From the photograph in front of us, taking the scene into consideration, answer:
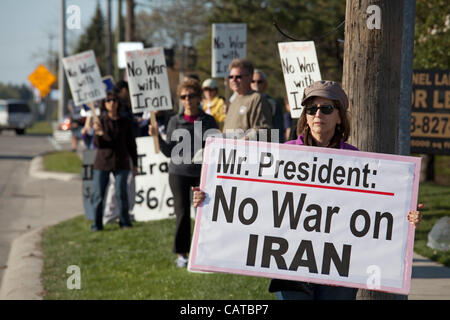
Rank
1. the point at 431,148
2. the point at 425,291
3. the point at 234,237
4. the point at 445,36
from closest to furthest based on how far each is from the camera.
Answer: the point at 234,237, the point at 425,291, the point at 431,148, the point at 445,36

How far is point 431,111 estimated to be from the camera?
10984mm

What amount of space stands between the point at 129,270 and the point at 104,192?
2.76 meters

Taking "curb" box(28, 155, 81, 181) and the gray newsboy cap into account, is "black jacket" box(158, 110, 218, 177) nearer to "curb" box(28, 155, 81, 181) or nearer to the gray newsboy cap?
the gray newsboy cap

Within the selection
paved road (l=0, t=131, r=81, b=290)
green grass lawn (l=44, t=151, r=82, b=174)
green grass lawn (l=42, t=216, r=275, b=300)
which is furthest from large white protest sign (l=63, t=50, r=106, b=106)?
green grass lawn (l=44, t=151, r=82, b=174)

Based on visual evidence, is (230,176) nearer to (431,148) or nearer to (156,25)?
(431,148)

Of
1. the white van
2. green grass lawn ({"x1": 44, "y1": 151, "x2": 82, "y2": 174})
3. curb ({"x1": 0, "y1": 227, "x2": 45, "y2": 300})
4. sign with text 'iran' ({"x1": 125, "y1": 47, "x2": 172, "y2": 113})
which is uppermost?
sign with text 'iran' ({"x1": 125, "y1": 47, "x2": 172, "y2": 113})

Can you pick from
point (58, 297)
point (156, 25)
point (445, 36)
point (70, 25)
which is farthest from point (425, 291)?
point (156, 25)

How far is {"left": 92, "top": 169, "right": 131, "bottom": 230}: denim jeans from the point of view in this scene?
10.8 m

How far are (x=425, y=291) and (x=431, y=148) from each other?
4.29 meters

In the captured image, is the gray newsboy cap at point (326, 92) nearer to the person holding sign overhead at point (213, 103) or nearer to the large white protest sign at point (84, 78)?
the person holding sign overhead at point (213, 103)

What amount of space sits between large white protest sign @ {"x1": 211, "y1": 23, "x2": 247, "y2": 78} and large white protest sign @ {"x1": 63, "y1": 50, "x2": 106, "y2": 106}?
189 cm

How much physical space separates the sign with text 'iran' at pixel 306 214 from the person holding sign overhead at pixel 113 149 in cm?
635

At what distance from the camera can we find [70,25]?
795cm
